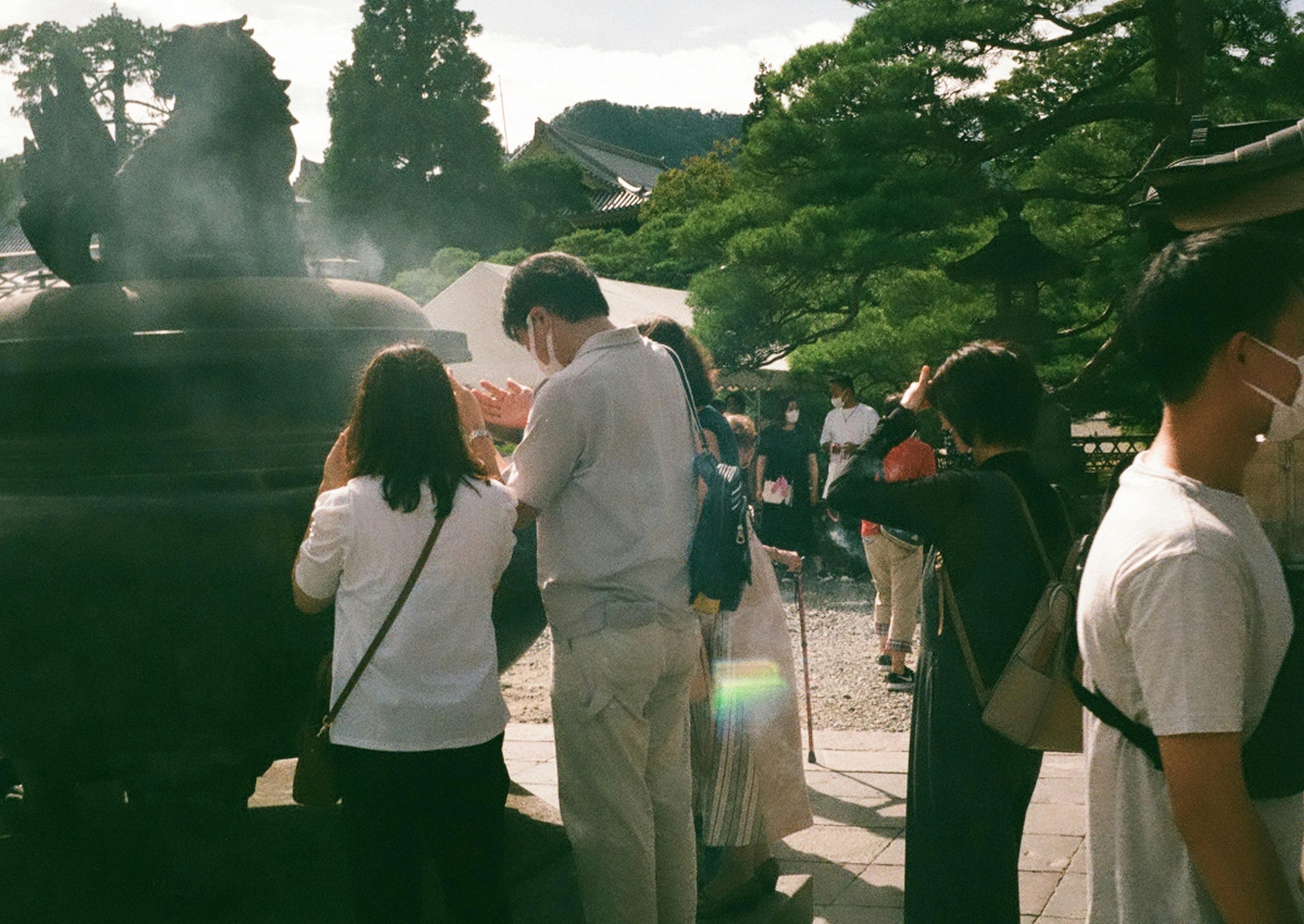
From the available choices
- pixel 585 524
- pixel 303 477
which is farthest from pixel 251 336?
pixel 585 524

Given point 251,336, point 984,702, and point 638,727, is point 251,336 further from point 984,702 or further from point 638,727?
point 984,702

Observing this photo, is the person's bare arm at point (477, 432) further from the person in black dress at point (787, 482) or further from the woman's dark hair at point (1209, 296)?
the person in black dress at point (787, 482)

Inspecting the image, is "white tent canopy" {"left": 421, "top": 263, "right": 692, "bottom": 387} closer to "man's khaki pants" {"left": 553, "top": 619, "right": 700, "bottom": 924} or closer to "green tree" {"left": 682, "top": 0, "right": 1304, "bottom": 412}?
"green tree" {"left": 682, "top": 0, "right": 1304, "bottom": 412}

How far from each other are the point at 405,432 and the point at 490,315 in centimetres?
1080

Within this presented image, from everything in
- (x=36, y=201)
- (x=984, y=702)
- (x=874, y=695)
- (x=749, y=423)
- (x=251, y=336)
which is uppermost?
(x=36, y=201)

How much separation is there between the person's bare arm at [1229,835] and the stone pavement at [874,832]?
1.96 meters

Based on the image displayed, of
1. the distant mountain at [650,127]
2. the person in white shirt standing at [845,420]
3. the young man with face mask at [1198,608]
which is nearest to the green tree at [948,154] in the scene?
the person in white shirt standing at [845,420]

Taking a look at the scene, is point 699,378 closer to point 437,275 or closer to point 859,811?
point 859,811

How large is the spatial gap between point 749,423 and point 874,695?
2399 mm

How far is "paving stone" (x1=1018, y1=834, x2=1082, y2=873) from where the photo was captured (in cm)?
367

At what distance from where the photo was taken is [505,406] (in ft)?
9.80

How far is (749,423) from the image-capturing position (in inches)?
179

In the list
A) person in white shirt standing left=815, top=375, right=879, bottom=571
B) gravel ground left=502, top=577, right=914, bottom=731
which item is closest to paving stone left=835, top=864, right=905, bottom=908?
gravel ground left=502, top=577, right=914, bottom=731

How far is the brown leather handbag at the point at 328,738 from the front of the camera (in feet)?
7.72
